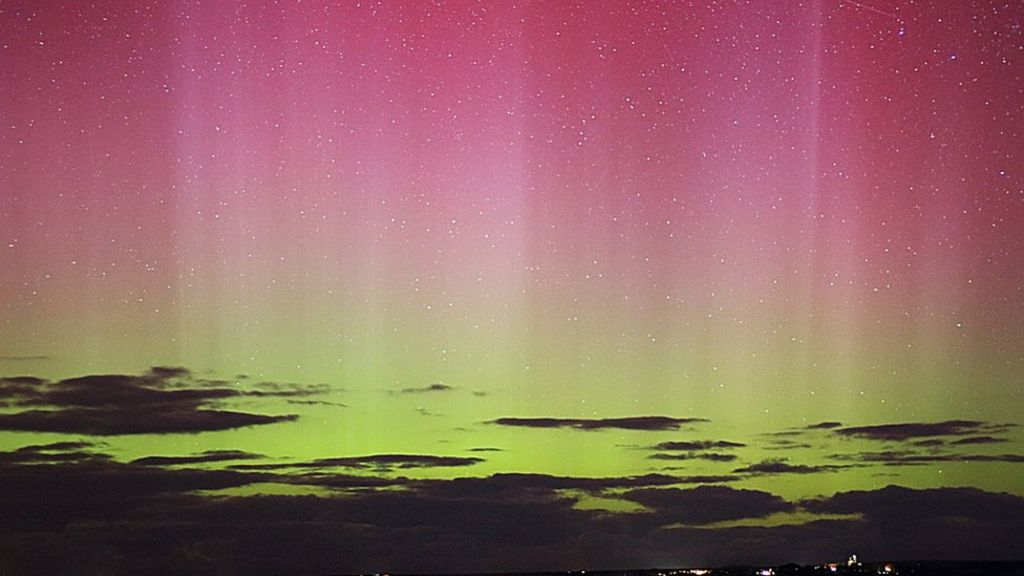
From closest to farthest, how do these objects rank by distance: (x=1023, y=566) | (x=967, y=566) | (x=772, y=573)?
(x=1023, y=566), (x=967, y=566), (x=772, y=573)

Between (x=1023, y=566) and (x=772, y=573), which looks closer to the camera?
(x=1023, y=566)

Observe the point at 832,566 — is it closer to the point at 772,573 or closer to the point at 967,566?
the point at 772,573

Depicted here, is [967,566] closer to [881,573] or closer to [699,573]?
[881,573]

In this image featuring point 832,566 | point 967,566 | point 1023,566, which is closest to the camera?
point 1023,566

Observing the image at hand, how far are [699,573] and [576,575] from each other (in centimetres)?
1012

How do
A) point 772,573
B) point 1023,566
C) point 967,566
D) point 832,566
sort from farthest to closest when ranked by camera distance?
point 832,566
point 772,573
point 967,566
point 1023,566

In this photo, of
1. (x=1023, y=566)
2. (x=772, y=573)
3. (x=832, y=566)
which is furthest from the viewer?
(x=832, y=566)

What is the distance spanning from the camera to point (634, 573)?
112875 mm

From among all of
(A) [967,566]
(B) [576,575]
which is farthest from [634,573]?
(A) [967,566]

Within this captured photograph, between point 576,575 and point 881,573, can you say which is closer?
point 881,573

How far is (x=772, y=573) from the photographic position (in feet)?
361

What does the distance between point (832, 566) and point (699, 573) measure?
595 inches

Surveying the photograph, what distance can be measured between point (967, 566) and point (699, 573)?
72.4ft

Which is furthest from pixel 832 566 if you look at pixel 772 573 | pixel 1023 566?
pixel 1023 566
